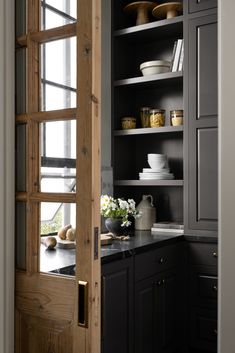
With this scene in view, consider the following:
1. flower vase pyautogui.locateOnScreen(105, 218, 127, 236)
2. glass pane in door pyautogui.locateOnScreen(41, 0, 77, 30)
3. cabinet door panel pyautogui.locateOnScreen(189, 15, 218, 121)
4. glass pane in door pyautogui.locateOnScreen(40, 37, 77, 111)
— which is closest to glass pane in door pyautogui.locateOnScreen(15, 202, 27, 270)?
glass pane in door pyautogui.locateOnScreen(40, 37, 77, 111)

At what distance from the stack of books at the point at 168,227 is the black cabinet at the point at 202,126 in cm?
11

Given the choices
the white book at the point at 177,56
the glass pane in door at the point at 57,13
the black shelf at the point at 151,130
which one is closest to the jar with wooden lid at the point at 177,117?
the black shelf at the point at 151,130

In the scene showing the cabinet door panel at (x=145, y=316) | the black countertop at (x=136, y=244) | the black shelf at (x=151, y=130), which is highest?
the black shelf at (x=151, y=130)

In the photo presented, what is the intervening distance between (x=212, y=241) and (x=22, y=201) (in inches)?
66.2

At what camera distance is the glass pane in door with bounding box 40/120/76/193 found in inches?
59.7

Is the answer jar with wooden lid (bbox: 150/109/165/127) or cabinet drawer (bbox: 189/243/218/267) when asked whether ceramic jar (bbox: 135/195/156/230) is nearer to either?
cabinet drawer (bbox: 189/243/218/267)

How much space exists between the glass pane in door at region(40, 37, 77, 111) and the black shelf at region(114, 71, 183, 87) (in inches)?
66.3

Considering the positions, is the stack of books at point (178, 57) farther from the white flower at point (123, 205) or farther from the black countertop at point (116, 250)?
the black countertop at point (116, 250)

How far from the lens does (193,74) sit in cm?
301

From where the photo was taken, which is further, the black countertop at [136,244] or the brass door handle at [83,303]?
the black countertop at [136,244]

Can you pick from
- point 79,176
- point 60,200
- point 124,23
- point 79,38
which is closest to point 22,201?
point 60,200

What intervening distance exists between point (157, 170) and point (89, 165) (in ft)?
6.19
